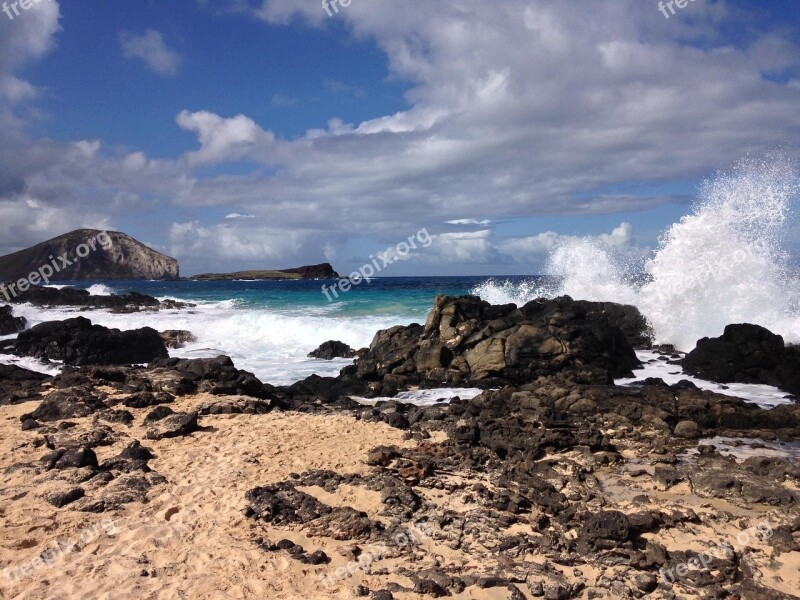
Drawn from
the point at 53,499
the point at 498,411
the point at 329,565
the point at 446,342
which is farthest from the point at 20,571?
the point at 446,342

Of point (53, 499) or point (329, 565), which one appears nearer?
point (329, 565)

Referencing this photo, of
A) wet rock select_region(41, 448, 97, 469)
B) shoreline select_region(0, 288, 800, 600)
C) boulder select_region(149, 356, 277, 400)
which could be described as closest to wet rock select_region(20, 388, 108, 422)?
shoreline select_region(0, 288, 800, 600)

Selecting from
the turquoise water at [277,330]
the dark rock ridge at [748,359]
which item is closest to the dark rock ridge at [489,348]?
the dark rock ridge at [748,359]

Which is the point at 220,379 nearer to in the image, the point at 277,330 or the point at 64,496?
the point at 64,496

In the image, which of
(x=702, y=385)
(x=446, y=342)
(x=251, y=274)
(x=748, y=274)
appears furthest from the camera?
(x=251, y=274)

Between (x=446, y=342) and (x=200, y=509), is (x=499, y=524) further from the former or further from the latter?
(x=446, y=342)

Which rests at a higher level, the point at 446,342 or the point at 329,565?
the point at 446,342

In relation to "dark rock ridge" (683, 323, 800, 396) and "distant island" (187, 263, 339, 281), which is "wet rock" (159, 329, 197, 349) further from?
"distant island" (187, 263, 339, 281)

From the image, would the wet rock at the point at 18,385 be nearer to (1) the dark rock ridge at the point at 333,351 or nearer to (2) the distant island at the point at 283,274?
(1) the dark rock ridge at the point at 333,351

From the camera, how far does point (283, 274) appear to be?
107312mm

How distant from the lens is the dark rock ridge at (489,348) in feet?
46.4

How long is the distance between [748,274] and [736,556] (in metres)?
17.4

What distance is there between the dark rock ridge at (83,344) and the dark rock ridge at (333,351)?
5.25 meters

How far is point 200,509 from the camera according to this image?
6.28 metres
